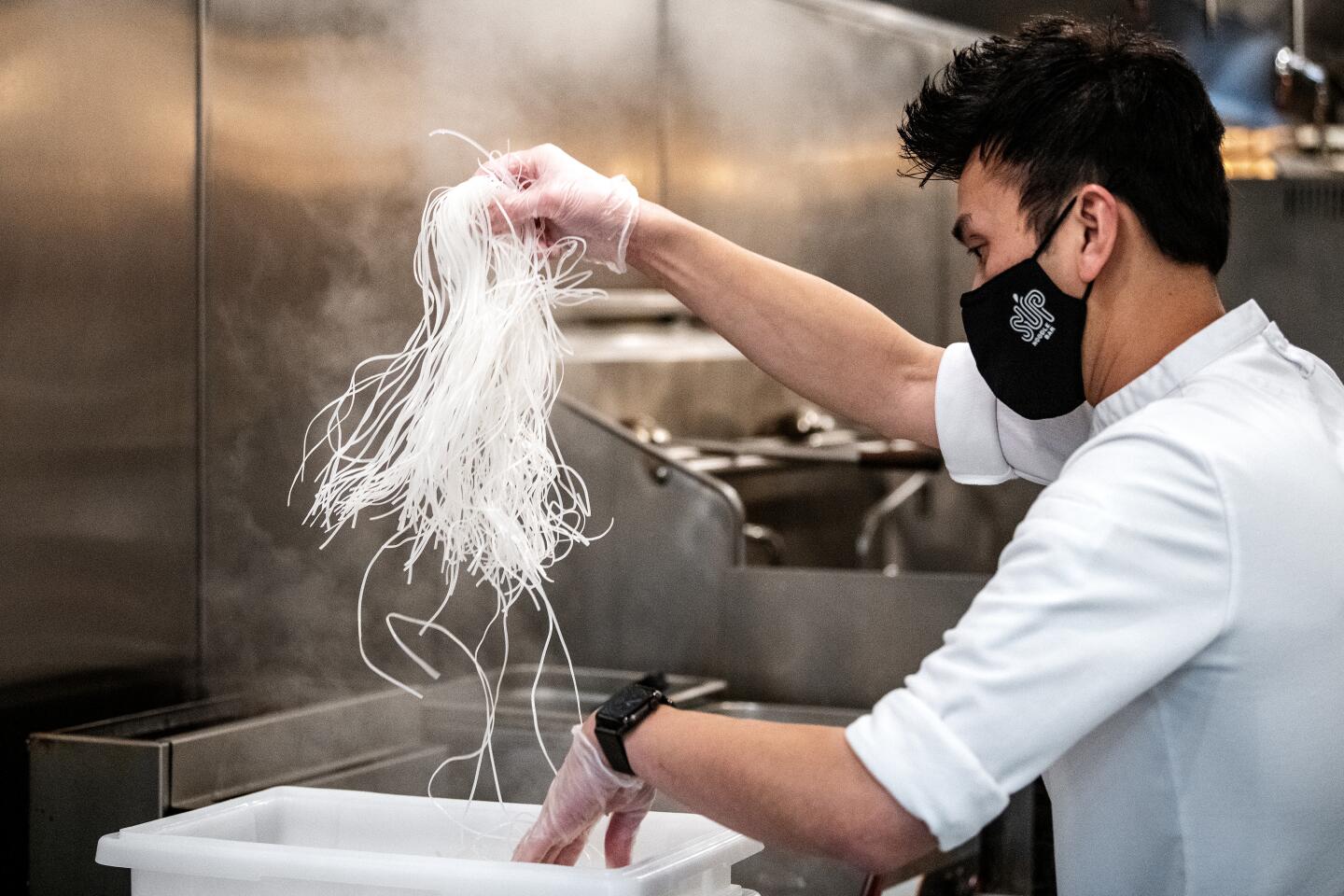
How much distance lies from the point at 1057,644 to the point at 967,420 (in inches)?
26.7

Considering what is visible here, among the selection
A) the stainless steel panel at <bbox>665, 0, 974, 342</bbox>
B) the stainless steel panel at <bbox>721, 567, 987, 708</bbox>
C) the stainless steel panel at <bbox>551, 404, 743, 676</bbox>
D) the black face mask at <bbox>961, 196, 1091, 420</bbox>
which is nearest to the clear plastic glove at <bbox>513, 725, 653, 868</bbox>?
the black face mask at <bbox>961, 196, 1091, 420</bbox>

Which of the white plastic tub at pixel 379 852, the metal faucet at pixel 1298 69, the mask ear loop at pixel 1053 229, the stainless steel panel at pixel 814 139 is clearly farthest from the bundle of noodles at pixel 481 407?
the metal faucet at pixel 1298 69

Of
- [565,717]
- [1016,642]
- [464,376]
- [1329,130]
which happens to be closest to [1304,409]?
[1016,642]

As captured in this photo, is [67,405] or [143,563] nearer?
[67,405]

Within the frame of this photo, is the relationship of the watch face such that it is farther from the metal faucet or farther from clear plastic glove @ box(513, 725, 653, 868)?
the metal faucet

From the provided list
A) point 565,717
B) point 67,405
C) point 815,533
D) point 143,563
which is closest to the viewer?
point 67,405

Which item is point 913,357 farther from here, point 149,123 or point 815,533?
point 815,533

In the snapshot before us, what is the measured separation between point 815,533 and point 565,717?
1.92 m

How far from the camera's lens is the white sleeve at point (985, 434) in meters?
1.76

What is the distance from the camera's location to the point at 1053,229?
136 centimetres

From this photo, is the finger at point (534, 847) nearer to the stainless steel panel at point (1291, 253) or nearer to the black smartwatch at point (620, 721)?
the black smartwatch at point (620, 721)

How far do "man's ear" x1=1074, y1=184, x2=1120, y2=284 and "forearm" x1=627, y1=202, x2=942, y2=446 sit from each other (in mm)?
502

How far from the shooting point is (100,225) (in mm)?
2053

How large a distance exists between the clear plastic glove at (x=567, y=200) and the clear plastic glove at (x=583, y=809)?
61 centimetres
